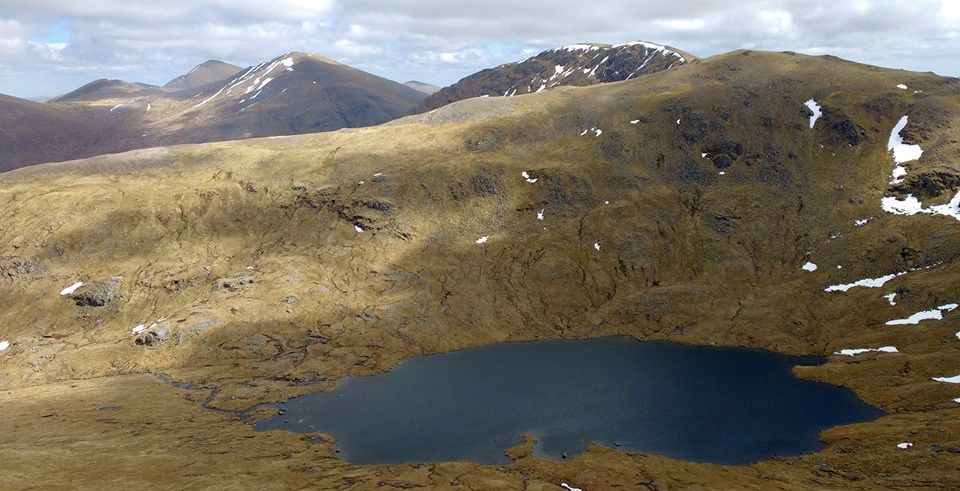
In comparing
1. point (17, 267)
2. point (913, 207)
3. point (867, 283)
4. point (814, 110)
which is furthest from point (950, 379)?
point (17, 267)

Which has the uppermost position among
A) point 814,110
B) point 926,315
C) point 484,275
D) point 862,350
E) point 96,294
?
point 814,110

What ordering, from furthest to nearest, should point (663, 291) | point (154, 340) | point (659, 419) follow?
point (663, 291)
point (154, 340)
point (659, 419)

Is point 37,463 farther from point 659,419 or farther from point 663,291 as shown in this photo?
point 663,291

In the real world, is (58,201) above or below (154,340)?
above

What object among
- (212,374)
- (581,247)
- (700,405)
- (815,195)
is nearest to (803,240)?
(815,195)

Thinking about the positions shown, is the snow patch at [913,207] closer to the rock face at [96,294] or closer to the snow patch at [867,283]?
the snow patch at [867,283]

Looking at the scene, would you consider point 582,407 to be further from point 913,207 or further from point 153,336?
point 913,207
